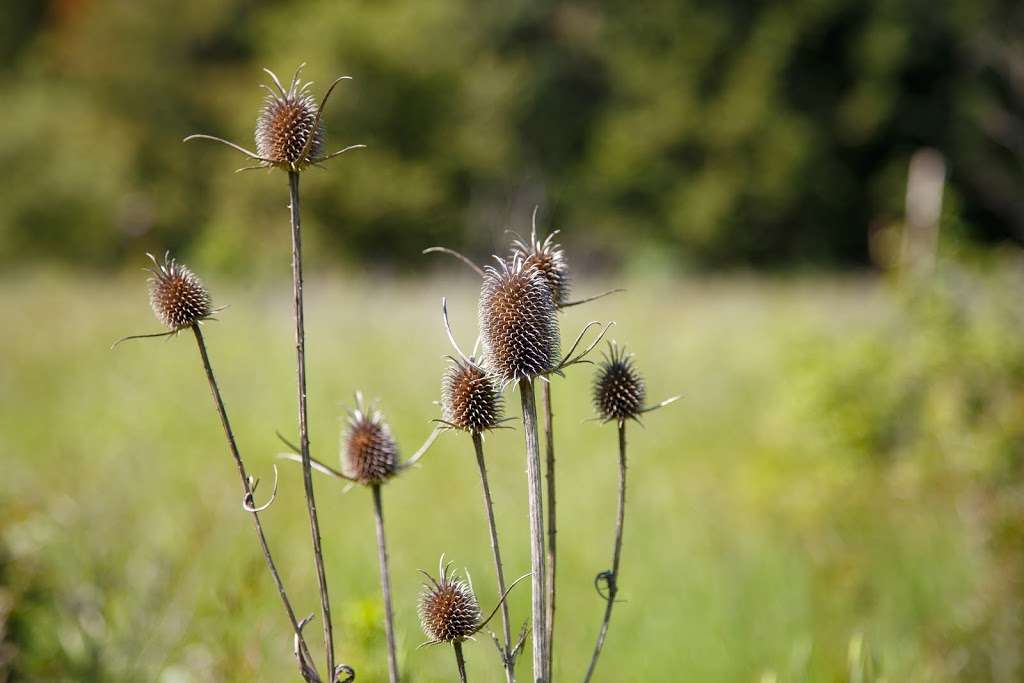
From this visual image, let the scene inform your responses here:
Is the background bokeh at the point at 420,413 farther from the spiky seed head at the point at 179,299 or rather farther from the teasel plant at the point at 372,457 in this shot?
the spiky seed head at the point at 179,299

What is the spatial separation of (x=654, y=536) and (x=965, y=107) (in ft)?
94.0

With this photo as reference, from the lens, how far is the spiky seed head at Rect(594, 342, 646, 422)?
1.51 meters

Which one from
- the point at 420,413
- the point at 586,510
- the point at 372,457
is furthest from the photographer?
the point at 420,413

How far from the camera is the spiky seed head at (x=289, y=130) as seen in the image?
1329mm

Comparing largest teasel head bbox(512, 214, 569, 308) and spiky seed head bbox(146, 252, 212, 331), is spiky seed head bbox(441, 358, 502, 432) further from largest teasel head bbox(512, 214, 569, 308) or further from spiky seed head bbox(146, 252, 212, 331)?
spiky seed head bbox(146, 252, 212, 331)

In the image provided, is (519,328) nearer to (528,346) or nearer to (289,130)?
(528,346)

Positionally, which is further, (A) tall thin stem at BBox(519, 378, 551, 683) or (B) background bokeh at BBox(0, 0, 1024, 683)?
(B) background bokeh at BBox(0, 0, 1024, 683)

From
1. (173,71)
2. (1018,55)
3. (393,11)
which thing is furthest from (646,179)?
(1018,55)

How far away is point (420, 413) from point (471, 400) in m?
6.26

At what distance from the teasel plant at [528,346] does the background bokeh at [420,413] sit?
0.19m

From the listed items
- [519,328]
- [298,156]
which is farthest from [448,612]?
[298,156]

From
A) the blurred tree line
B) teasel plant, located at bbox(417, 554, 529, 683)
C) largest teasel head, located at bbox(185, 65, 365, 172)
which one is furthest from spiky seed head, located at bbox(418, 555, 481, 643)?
the blurred tree line

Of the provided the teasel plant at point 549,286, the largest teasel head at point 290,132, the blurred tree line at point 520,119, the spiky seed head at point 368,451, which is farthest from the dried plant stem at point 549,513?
the blurred tree line at point 520,119

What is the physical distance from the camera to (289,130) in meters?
1.36
